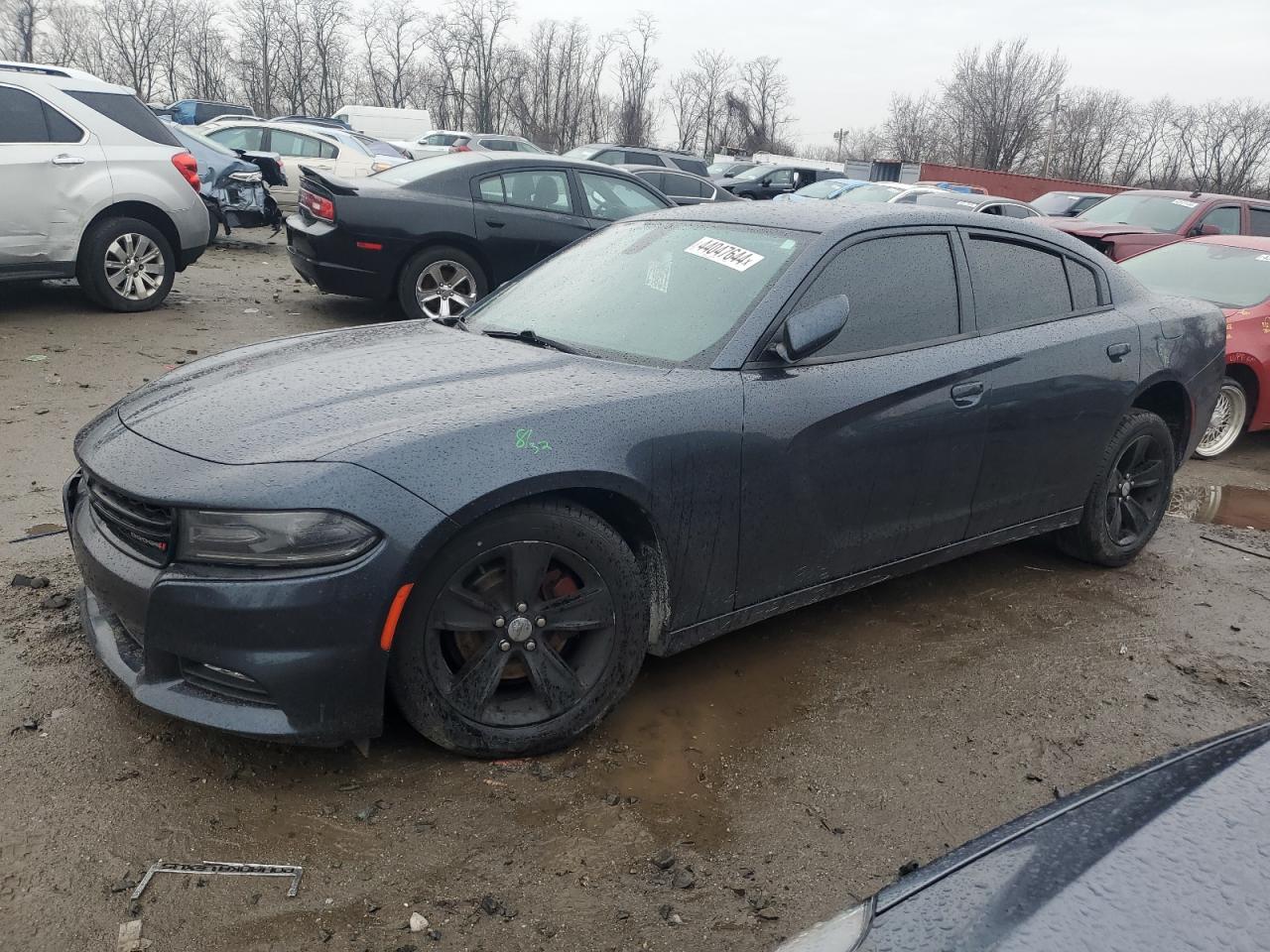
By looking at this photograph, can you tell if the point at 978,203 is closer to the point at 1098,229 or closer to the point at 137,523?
the point at 1098,229

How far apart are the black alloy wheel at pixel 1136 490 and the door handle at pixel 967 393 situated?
3.92 feet

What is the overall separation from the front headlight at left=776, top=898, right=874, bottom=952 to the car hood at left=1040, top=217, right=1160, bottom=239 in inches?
458

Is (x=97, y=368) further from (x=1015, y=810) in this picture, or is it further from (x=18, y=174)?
(x=1015, y=810)

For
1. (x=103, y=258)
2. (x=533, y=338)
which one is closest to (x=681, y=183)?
(x=103, y=258)

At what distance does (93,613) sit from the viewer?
3059mm

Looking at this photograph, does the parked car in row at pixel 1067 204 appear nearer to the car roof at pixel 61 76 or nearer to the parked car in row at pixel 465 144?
the parked car in row at pixel 465 144

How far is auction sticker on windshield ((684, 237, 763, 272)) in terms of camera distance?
3574 mm

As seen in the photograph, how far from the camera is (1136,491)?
15.9ft

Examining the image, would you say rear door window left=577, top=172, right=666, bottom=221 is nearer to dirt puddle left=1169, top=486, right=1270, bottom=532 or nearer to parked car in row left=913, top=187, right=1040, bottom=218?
dirt puddle left=1169, top=486, right=1270, bottom=532

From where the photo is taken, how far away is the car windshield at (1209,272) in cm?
748

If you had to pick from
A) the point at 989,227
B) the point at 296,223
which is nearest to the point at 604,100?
the point at 296,223

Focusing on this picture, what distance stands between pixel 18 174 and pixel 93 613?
5999mm

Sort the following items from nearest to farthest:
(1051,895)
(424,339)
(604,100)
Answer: (1051,895) < (424,339) < (604,100)

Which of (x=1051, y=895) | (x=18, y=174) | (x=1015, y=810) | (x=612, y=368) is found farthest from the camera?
(x=18, y=174)
